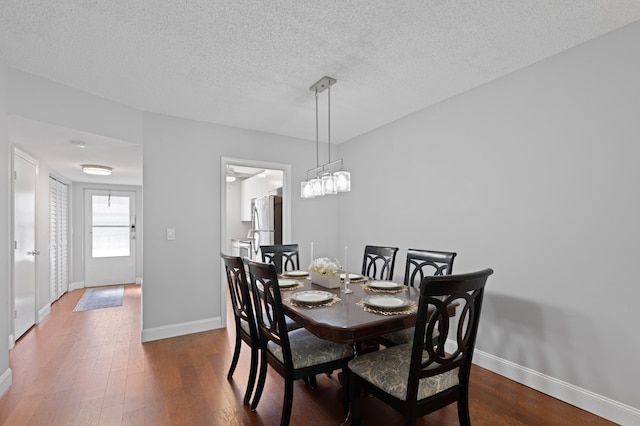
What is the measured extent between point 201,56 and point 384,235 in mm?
2628

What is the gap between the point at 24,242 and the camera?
11.2 ft

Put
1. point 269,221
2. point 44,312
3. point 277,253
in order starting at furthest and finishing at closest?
1. point 269,221
2. point 44,312
3. point 277,253

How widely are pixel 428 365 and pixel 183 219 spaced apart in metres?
2.97

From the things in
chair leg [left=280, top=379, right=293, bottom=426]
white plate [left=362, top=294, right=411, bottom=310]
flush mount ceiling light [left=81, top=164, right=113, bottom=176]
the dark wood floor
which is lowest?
the dark wood floor

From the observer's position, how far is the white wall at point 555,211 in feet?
6.33

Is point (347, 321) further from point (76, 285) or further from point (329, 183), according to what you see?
point (76, 285)

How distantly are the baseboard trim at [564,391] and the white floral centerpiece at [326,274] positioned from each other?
4.85 feet

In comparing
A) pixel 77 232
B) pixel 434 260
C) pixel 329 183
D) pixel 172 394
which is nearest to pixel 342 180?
pixel 329 183

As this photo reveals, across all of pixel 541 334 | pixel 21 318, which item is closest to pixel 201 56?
pixel 541 334

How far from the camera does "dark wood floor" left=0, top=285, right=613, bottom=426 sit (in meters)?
1.96

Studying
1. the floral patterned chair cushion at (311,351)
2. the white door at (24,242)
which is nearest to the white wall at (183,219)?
the white door at (24,242)

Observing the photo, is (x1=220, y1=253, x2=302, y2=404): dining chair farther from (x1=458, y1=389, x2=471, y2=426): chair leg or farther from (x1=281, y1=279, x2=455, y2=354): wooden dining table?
(x1=458, y1=389, x2=471, y2=426): chair leg

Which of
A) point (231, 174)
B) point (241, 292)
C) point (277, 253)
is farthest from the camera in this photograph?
point (231, 174)

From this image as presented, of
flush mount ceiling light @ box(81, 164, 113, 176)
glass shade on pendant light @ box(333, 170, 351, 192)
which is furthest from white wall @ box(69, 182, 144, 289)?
glass shade on pendant light @ box(333, 170, 351, 192)
